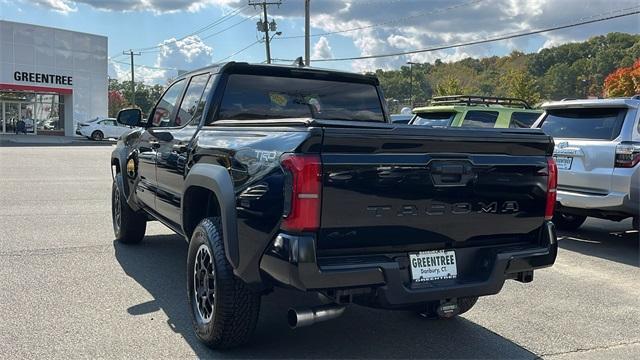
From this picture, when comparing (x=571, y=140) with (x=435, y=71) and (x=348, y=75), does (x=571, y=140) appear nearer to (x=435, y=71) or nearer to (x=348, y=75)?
(x=348, y=75)

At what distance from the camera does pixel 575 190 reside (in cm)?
737

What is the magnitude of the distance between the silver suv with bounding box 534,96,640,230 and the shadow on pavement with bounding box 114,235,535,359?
3.30 meters

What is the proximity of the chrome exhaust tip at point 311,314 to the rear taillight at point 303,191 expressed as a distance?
558 mm

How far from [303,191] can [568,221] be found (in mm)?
6796

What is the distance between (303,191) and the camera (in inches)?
123

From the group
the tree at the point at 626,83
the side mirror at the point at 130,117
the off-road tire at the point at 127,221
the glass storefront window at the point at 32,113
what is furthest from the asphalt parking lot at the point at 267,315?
the tree at the point at 626,83

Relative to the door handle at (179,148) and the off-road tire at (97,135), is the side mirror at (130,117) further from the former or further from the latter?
the off-road tire at (97,135)

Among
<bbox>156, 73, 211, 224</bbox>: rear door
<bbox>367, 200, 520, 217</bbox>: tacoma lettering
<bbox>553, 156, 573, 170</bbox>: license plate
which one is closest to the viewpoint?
<bbox>367, 200, 520, 217</bbox>: tacoma lettering

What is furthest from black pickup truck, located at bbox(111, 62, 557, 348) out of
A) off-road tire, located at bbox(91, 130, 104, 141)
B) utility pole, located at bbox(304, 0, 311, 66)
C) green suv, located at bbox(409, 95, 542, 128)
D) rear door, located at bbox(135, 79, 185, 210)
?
off-road tire, located at bbox(91, 130, 104, 141)

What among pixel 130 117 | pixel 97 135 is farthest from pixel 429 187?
pixel 97 135

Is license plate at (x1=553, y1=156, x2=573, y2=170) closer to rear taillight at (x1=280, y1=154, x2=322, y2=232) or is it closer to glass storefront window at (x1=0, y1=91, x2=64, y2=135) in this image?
rear taillight at (x1=280, y1=154, x2=322, y2=232)

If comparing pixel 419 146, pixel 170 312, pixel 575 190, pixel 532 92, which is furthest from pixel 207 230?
pixel 532 92

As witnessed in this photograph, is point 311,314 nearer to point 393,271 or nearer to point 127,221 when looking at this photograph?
point 393,271

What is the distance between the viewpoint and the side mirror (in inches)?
240
